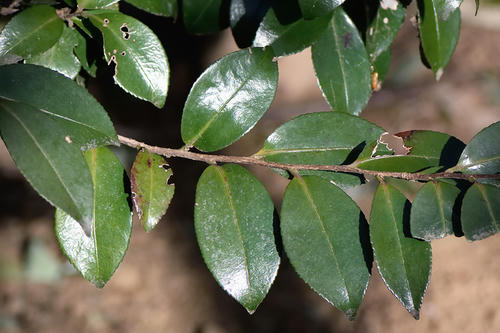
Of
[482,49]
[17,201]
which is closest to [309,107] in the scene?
[482,49]

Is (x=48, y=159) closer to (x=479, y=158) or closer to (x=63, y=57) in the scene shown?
(x=63, y=57)

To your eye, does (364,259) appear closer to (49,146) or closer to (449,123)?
(49,146)

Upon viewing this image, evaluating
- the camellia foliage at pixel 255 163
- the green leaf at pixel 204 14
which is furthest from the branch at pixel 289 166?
the green leaf at pixel 204 14

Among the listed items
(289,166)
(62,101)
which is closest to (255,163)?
(289,166)

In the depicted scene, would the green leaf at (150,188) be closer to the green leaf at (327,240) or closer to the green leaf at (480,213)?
the green leaf at (327,240)

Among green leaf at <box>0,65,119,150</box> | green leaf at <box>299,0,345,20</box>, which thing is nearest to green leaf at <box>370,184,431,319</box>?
green leaf at <box>299,0,345,20</box>

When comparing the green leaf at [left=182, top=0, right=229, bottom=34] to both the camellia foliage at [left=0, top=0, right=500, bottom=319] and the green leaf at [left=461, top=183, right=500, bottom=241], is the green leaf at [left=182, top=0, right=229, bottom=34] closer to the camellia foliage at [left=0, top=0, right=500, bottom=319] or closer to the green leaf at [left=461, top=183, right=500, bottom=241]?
the camellia foliage at [left=0, top=0, right=500, bottom=319]
